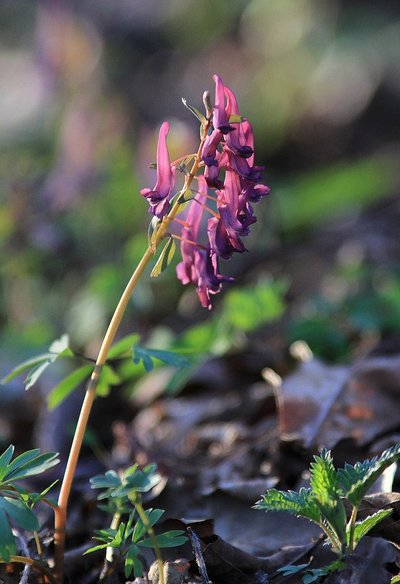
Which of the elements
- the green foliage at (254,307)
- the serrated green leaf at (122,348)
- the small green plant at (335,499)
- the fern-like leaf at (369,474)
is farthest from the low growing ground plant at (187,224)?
the green foliage at (254,307)

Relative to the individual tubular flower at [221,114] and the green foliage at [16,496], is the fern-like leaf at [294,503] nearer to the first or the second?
the green foliage at [16,496]

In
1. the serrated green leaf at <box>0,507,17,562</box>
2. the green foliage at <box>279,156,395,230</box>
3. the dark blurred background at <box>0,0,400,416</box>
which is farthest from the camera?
the green foliage at <box>279,156,395,230</box>

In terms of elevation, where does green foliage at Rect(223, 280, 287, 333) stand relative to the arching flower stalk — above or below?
below

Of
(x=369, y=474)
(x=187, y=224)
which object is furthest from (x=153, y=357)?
(x=369, y=474)

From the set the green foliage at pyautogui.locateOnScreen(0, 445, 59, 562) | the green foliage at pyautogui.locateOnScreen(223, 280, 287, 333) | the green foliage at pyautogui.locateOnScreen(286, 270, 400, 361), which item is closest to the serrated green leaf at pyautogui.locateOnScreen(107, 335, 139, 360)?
the green foliage at pyautogui.locateOnScreen(0, 445, 59, 562)

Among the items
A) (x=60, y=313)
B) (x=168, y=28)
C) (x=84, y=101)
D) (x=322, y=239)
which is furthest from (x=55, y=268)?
(x=168, y=28)

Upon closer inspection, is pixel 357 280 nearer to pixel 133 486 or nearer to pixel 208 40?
pixel 133 486

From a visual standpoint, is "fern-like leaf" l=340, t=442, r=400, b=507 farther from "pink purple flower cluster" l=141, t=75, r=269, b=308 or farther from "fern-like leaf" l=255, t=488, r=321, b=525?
"pink purple flower cluster" l=141, t=75, r=269, b=308
